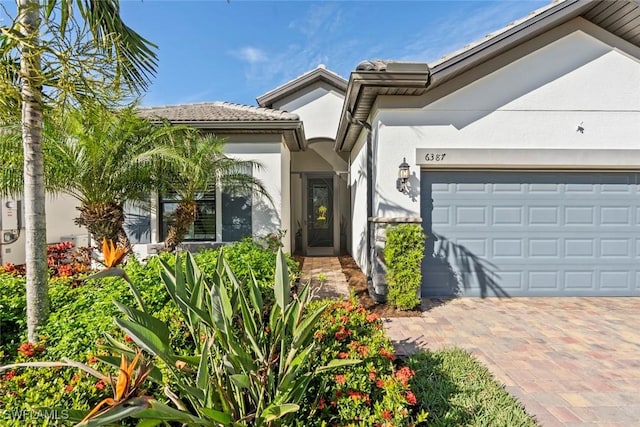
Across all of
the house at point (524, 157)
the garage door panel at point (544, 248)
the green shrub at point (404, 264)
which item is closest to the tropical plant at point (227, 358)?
the green shrub at point (404, 264)

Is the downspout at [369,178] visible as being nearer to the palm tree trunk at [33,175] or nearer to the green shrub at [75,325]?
the green shrub at [75,325]

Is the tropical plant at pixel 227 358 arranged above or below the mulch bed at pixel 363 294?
above

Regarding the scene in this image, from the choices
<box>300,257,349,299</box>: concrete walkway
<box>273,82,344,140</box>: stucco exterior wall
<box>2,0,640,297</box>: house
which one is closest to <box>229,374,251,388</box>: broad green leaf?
<box>300,257,349,299</box>: concrete walkway

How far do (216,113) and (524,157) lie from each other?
8326 millimetres

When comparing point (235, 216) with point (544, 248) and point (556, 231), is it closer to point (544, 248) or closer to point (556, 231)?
point (544, 248)

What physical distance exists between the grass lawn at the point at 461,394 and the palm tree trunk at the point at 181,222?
19.9 feet

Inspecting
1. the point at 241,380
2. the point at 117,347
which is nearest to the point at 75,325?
the point at 117,347

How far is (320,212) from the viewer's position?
12.7 meters

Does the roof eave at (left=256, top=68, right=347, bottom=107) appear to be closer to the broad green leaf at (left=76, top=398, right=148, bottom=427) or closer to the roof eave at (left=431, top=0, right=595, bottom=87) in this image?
the roof eave at (left=431, top=0, right=595, bottom=87)

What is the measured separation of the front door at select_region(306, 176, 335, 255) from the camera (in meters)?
12.7

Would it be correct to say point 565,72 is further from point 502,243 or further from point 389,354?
point 389,354

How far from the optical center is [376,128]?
673 cm

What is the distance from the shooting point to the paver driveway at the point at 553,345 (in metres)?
3.13

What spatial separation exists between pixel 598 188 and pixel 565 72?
2.66 metres
